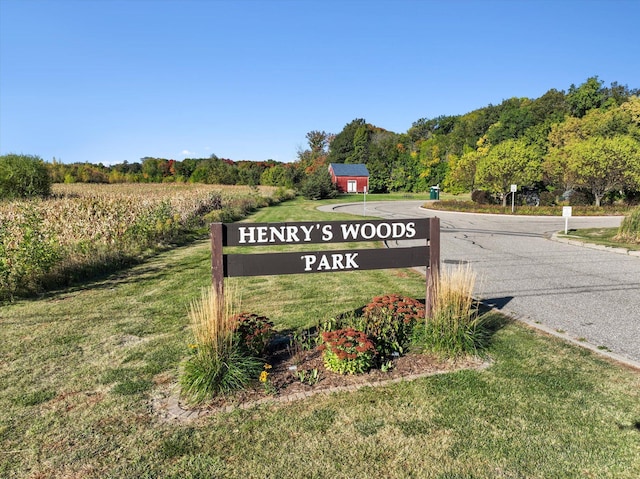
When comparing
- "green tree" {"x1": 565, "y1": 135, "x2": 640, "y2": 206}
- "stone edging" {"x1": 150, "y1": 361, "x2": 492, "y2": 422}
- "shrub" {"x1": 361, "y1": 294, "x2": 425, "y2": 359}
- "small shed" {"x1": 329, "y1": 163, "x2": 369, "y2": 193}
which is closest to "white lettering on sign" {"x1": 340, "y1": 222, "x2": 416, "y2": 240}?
"shrub" {"x1": 361, "y1": 294, "x2": 425, "y2": 359}

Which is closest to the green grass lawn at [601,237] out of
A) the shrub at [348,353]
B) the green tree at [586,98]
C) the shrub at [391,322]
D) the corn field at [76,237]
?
the shrub at [391,322]

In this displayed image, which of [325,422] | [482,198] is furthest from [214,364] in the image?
[482,198]

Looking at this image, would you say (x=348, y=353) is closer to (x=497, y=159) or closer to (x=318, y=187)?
(x=497, y=159)

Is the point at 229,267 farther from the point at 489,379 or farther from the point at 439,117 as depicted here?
the point at 439,117

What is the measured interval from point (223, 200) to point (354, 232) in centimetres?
2319

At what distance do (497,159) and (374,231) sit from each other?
29.5 metres

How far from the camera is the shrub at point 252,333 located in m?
4.27

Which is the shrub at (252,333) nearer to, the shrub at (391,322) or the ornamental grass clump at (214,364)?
the ornamental grass clump at (214,364)

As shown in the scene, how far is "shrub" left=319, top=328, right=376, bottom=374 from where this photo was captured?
410 cm

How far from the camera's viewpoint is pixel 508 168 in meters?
30.2

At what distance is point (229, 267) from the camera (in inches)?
174

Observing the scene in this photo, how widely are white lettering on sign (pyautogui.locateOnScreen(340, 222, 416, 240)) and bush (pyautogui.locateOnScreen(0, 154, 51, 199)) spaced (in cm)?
2498

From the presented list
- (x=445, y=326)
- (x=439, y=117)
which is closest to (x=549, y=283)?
(x=445, y=326)

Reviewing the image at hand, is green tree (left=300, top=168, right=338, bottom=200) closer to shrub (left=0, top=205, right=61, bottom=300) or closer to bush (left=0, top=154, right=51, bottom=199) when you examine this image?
bush (left=0, top=154, right=51, bottom=199)
